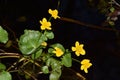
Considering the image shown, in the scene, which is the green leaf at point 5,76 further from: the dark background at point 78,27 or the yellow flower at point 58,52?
the dark background at point 78,27

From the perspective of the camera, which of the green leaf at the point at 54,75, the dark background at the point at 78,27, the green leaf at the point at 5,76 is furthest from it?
the dark background at the point at 78,27

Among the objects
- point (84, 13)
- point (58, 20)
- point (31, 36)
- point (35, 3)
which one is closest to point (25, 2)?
point (35, 3)

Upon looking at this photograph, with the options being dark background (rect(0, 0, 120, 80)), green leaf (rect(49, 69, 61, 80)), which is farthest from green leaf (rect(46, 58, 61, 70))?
dark background (rect(0, 0, 120, 80))

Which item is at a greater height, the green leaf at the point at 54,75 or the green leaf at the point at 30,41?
the green leaf at the point at 30,41

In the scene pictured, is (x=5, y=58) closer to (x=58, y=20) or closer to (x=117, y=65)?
(x=58, y=20)

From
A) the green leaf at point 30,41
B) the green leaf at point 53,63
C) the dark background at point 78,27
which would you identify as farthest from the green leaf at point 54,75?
the dark background at point 78,27

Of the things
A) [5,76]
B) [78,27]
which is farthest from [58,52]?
[78,27]
